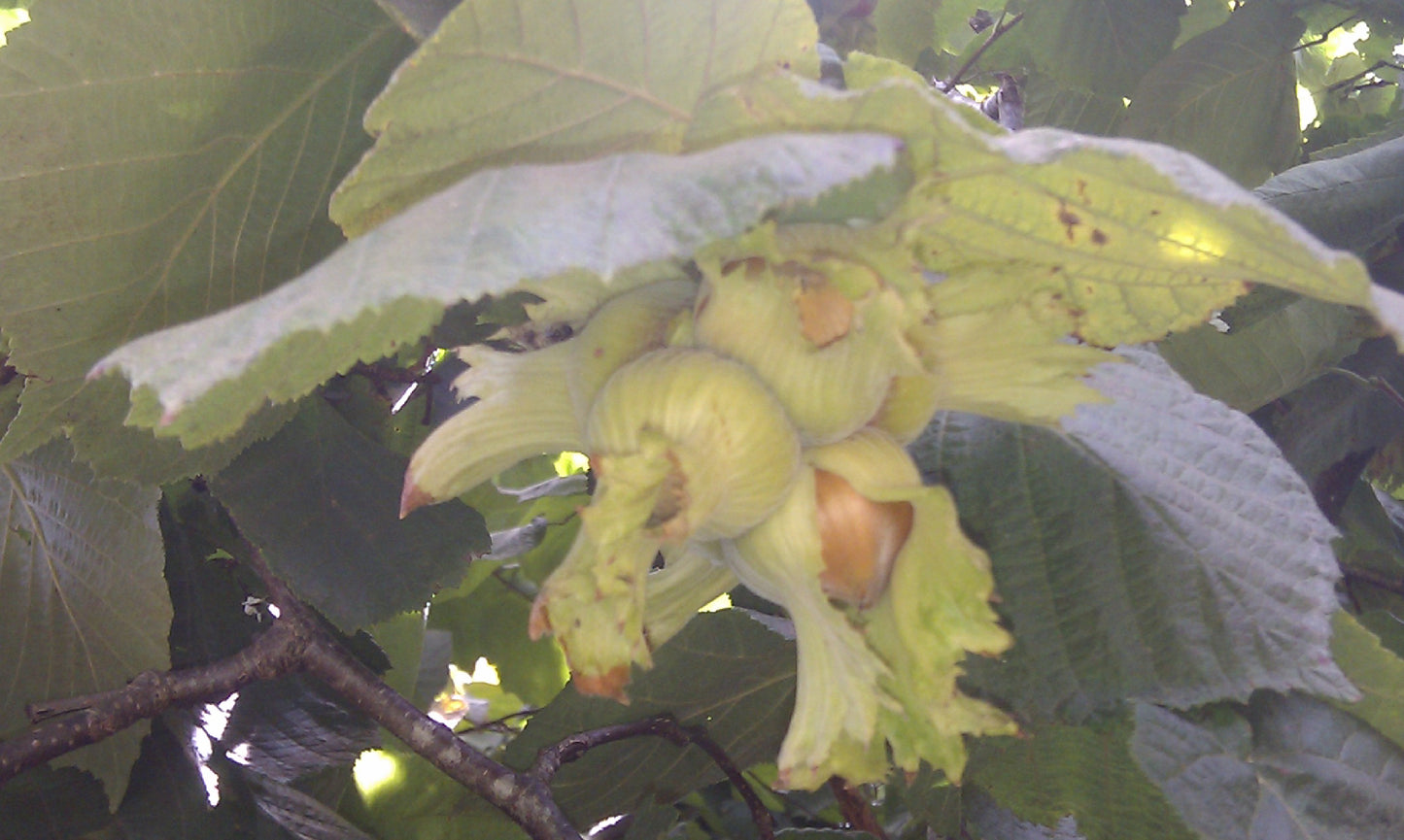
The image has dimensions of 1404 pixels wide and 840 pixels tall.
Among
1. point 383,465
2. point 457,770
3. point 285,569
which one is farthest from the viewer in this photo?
point 383,465

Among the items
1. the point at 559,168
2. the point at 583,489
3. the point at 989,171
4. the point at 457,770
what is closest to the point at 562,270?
the point at 559,168

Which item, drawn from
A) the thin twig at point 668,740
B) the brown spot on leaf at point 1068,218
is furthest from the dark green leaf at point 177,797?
the brown spot on leaf at point 1068,218

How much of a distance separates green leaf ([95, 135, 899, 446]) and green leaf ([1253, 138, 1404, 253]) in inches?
40.9

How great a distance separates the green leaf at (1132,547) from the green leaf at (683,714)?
34cm

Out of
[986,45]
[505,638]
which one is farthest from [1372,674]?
[505,638]

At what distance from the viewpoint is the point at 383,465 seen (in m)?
1.20

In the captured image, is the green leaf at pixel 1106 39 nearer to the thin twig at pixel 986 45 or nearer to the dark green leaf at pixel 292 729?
the thin twig at pixel 986 45

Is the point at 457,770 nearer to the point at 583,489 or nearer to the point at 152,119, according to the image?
the point at 152,119

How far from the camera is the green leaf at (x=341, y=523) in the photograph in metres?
1.08

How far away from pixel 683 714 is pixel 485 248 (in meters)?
0.84

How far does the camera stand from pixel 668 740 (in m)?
1.13

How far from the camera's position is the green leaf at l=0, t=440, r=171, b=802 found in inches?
39.9

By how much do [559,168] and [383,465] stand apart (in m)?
0.82

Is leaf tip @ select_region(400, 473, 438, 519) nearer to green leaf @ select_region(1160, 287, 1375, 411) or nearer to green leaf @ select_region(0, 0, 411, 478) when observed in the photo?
green leaf @ select_region(0, 0, 411, 478)
